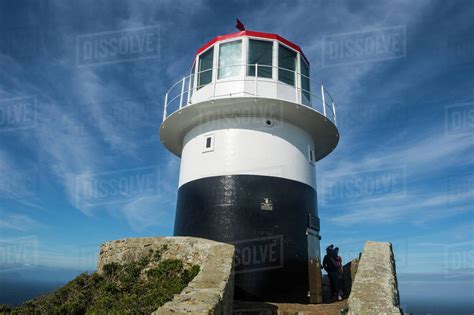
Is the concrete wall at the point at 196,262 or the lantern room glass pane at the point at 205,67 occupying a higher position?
the lantern room glass pane at the point at 205,67

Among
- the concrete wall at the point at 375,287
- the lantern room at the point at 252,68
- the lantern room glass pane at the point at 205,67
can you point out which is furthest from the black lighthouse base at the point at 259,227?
the lantern room glass pane at the point at 205,67

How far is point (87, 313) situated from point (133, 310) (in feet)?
4.20

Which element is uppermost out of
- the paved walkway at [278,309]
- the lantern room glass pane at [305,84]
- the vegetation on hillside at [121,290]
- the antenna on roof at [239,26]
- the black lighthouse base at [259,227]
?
the antenna on roof at [239,26]

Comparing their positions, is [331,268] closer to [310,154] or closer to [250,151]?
[310,154]

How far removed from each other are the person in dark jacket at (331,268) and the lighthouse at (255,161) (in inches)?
13.1

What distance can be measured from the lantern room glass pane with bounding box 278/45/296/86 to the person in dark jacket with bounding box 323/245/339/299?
5.76 metres

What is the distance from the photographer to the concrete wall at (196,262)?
17.9ft

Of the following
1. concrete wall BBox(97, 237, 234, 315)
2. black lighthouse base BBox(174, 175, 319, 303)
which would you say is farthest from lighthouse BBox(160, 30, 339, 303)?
concrete wall BBox(97, 237, 234, 315)

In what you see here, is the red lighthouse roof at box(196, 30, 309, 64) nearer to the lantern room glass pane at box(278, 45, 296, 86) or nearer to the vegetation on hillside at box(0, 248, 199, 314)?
the lantern room glass pane at box(278, 45, 296, 86)

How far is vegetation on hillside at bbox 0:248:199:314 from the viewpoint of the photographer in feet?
24.2

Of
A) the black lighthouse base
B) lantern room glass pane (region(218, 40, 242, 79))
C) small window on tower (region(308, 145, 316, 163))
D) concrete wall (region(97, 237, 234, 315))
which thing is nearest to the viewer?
concrete wall (region(97, 237, 234, 315))

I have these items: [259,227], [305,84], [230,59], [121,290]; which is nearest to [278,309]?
[259,227]

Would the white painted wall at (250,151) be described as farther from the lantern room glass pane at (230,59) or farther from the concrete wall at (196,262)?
the concrete wall at (196,262)

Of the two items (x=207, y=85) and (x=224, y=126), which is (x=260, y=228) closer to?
(x=224, y=126)
